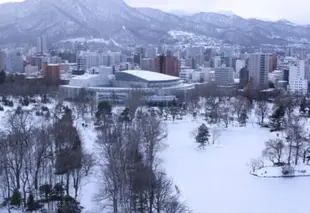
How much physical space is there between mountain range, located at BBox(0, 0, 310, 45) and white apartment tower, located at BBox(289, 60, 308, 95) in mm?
28728

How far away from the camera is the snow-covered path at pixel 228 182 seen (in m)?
5.53

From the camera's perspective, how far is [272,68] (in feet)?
84.5

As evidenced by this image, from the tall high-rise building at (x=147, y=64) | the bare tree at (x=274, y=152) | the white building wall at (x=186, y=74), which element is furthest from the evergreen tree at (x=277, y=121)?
the tall high-rise building at (x=147, y=64)

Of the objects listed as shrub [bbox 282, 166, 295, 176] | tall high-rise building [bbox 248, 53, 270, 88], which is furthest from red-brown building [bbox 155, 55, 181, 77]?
shrub [bbox 282, 166, 295, 176]

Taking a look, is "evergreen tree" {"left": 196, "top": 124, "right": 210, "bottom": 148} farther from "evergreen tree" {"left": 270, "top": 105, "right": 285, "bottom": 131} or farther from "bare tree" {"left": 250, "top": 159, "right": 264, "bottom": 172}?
"evergreen tree" {"left": 270, "top": 105, "right": 285, "bottom": 131}

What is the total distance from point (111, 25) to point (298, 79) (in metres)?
35.0

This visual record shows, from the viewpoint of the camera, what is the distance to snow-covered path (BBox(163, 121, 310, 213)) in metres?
5.53

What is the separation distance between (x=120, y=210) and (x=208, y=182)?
5.92 ft

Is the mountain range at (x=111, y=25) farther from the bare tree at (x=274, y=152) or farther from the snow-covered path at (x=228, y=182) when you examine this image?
the bare tree at (x=274, y=152)

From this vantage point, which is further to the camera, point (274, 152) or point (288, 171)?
point (274, 152)

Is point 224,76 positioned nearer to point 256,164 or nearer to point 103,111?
point 103,111

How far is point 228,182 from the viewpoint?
640cm

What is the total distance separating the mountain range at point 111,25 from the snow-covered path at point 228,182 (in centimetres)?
4016

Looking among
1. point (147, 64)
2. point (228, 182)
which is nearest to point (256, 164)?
point (228, 182)
